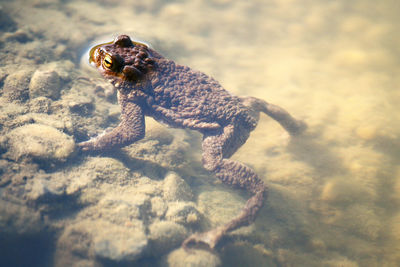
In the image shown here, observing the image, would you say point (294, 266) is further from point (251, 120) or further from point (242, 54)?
point (242, 54)

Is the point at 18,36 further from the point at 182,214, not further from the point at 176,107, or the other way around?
the point at 182,214

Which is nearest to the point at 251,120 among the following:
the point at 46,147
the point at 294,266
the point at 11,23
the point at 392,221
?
the point at 294,266

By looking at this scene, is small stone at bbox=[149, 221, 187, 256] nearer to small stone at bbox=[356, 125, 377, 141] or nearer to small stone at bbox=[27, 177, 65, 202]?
small stone at bbox=[27, 177, 65, 202]

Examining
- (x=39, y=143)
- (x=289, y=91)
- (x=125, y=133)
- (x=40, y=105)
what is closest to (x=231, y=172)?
(x=125, y=133)

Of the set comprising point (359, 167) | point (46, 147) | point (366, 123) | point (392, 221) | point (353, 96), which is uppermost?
point (353, 96)

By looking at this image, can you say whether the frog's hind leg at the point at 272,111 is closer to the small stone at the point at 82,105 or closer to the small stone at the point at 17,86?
the small stone at the point at 82,105

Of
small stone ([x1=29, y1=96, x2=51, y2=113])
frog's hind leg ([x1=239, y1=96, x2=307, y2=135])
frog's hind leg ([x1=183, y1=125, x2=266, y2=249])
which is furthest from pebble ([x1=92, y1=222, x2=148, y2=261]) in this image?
frog's hind leg ([x1=239, y1=96, x2=307, y2=135])

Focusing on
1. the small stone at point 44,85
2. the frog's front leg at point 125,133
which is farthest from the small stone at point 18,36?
the frog's front leg at point 125,133
